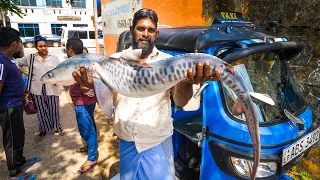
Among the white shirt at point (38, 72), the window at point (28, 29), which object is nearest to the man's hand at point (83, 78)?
the white shirt at point (38, 72)

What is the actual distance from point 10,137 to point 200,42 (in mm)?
3248

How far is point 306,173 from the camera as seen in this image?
385 cm

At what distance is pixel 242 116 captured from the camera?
224cm

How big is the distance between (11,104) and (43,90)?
1.42 m

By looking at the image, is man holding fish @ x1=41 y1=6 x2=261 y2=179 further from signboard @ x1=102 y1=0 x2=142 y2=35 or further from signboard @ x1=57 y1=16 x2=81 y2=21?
signboard @ x1=57 y1=16 x2=81 y2=21

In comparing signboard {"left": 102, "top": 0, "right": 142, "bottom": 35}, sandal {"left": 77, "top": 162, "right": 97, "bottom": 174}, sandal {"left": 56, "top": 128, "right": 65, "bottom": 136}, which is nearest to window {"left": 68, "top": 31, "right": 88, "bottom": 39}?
signboard {"left": 102, "top": 0, "right": 142, "bottom": 35}

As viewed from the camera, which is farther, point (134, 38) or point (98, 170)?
point (98, 170)

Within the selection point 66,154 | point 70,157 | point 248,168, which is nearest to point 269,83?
point 248,168

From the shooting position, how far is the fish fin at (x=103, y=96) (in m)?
1.81

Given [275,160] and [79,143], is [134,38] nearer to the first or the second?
[275,160]

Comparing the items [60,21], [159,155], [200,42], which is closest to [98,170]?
[159,155]

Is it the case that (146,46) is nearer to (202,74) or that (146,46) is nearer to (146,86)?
(146,86)

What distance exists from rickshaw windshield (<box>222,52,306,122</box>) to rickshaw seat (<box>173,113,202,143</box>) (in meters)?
0.65

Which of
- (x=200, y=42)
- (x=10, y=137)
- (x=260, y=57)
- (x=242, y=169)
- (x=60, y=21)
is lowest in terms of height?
(x=10, y=137)
